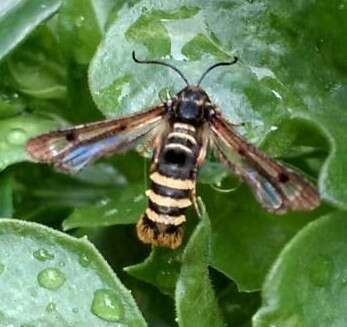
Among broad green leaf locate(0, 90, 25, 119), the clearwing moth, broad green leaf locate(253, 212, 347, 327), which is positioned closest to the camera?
broad green leaf locate(253, 212, 347, 327)

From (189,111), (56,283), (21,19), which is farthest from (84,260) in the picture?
(21,19)

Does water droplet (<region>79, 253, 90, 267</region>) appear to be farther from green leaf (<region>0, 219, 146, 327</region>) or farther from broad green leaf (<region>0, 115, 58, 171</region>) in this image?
broad green leaf (<region>0, 115, 58, 171</region>)

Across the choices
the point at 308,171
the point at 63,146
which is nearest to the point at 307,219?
the point at 308,171

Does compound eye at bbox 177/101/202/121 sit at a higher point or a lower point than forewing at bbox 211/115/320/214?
higher

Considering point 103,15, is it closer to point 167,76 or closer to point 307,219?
point 167,76

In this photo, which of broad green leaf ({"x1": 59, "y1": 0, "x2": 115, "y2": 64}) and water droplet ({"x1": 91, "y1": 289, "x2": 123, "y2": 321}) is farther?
broad green leaf ({"x1": 59, "y1": 0, "x2": 115, "y2": 64})

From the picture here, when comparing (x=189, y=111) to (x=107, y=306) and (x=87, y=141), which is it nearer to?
(x=87, y=141)

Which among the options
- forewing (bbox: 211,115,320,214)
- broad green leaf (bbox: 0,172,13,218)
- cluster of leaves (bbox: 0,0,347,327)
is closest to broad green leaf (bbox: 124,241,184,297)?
cluster of leaves (bbox: 0,0,347,327)

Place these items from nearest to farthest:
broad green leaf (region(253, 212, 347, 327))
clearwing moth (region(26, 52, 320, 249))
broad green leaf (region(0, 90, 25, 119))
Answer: broad green leaf (region(253, 212, 347, 327)), clearwing moth (region(26, 52, 320, 249)), broad green leaf (region(0, 90, 25, 119))
